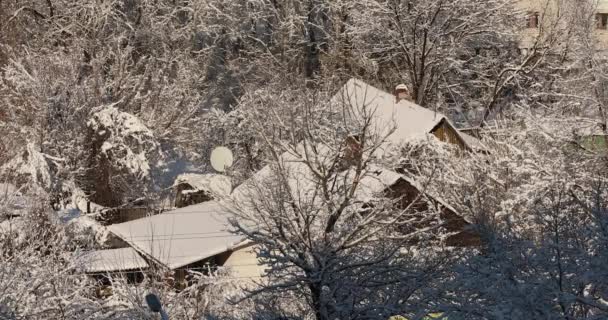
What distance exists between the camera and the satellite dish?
2439 centimetres

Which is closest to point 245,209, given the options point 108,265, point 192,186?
point 108,265

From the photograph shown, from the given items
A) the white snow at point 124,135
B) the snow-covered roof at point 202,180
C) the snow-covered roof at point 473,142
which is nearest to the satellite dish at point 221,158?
the snow-covered roof at point 202,180

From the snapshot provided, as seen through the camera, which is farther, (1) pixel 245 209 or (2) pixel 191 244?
(2) pixel 191 244

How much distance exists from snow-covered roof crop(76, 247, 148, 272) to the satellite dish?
612 cm

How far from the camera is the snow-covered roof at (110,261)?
16172 millimetres

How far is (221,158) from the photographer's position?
25.3 meters

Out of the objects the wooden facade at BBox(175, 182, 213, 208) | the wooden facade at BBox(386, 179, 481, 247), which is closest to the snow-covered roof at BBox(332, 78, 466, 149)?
the wooden facade at BBox(386, 179, 481, 247)

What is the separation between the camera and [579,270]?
5840 millimetres

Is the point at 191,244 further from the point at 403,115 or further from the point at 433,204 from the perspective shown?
the point at 403,115

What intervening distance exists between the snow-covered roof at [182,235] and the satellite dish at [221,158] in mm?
4925

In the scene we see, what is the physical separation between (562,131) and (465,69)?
10.3 m

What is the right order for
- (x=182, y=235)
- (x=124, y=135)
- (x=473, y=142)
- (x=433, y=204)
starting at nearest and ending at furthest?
(x=433, y=204)
(x=182, y=235)
(x=473, y=142)
(x=124, y=135)

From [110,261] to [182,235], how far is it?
63.0 inches

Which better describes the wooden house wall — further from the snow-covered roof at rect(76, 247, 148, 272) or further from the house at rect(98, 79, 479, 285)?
the snow-covered roof at rect(76, 247, 148, 272)
